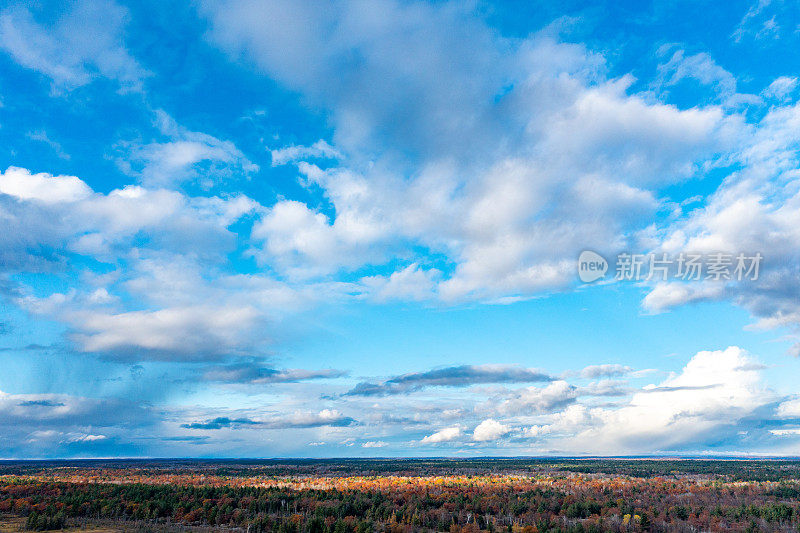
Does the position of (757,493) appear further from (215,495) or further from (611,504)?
(215,495)

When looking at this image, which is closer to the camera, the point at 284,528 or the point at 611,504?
the point at 284,528

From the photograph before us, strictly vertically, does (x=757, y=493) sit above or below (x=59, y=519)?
below

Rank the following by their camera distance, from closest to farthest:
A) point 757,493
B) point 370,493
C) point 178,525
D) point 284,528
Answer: point 284,528, point 178,525, point 370,493, point 757,493

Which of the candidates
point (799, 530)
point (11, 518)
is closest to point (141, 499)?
point (11, 518)

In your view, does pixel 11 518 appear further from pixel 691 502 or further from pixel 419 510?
pixel 691 502

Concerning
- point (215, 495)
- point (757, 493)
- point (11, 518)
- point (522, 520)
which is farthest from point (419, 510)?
point (757, 493)

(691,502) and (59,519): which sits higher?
(59,519)

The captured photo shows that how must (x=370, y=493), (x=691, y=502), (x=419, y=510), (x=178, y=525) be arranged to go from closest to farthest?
(x=178, y=525), (x=419, y=510), (x=691, y=502), (x=370, y=493)

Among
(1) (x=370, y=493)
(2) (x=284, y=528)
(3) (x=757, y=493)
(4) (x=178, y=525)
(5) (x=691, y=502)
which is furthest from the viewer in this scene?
(3) (x=757, y=493)

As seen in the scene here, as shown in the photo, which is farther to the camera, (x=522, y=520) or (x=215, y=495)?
(x=215, y=495)
